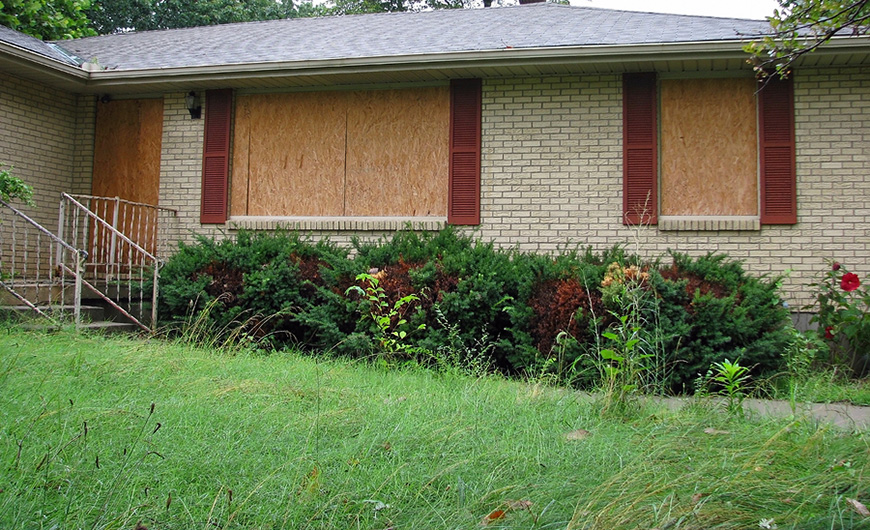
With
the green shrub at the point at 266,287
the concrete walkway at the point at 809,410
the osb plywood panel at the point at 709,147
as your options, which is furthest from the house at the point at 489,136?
the concrete walkway at the point at 809,410

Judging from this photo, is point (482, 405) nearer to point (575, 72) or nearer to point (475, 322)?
point (475, 322)

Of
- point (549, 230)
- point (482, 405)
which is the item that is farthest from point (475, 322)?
point (482, 405)

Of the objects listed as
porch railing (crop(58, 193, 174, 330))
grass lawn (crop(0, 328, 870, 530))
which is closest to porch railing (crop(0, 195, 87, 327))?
porch railing (crop(58, 193, 174, 330))

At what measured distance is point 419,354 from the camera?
734cm

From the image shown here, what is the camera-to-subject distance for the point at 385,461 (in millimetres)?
3434

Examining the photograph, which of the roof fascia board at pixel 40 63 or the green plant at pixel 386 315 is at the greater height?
the roof fascia board at pixel 40 63

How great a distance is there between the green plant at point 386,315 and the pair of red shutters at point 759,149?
110 inches

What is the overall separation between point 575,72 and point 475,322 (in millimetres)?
3350

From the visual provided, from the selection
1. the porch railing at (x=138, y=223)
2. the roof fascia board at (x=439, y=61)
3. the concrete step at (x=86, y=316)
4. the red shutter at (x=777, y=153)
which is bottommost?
the concrete step at (x=86, y=316)

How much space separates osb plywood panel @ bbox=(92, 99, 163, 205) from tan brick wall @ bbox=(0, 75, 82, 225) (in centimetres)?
37

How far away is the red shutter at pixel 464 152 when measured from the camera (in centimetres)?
908

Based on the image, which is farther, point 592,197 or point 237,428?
point 592,197

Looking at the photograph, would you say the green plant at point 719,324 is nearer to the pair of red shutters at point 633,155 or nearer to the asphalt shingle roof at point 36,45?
the pair of red shutters at point 633,155

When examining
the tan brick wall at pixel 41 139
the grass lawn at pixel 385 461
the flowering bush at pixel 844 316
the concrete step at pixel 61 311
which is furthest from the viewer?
the tan brick wall at pixel 41 139
